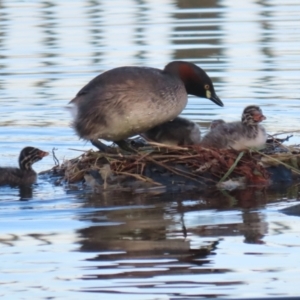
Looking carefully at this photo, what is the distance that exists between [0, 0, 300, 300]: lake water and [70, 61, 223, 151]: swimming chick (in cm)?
61

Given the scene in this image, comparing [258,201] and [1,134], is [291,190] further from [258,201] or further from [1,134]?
[1,134]

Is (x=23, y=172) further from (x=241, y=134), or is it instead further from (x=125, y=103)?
(x=241, y=134)

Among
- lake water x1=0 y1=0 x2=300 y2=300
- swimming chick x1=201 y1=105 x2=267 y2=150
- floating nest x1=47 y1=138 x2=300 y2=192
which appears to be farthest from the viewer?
swimming chick x1=201 y1=105 x2=267 y2=150

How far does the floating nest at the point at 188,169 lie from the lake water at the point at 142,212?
0.80 feet

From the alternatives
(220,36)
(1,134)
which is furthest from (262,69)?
(1,134)

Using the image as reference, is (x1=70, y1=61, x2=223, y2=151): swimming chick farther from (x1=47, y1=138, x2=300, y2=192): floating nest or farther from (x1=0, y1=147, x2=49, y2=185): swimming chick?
(x1=0, y1=147, x2=49, y2=185): swimming chick

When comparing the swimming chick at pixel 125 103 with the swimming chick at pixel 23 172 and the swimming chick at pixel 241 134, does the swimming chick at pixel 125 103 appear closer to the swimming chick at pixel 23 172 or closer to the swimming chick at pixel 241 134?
the swimming chick at pixel 241 134

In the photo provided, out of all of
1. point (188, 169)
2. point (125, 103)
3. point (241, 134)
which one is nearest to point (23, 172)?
point (125, 103)

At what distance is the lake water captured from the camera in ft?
21.1

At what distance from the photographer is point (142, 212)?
27.6 ft

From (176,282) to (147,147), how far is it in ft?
11.4

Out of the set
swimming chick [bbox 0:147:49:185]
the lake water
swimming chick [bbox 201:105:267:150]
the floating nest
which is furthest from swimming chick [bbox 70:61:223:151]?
the lake water

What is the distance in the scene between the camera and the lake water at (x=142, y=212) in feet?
21.1

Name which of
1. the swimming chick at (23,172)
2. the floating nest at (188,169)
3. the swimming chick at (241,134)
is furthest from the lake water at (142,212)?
the swimming chick at (241,134)
